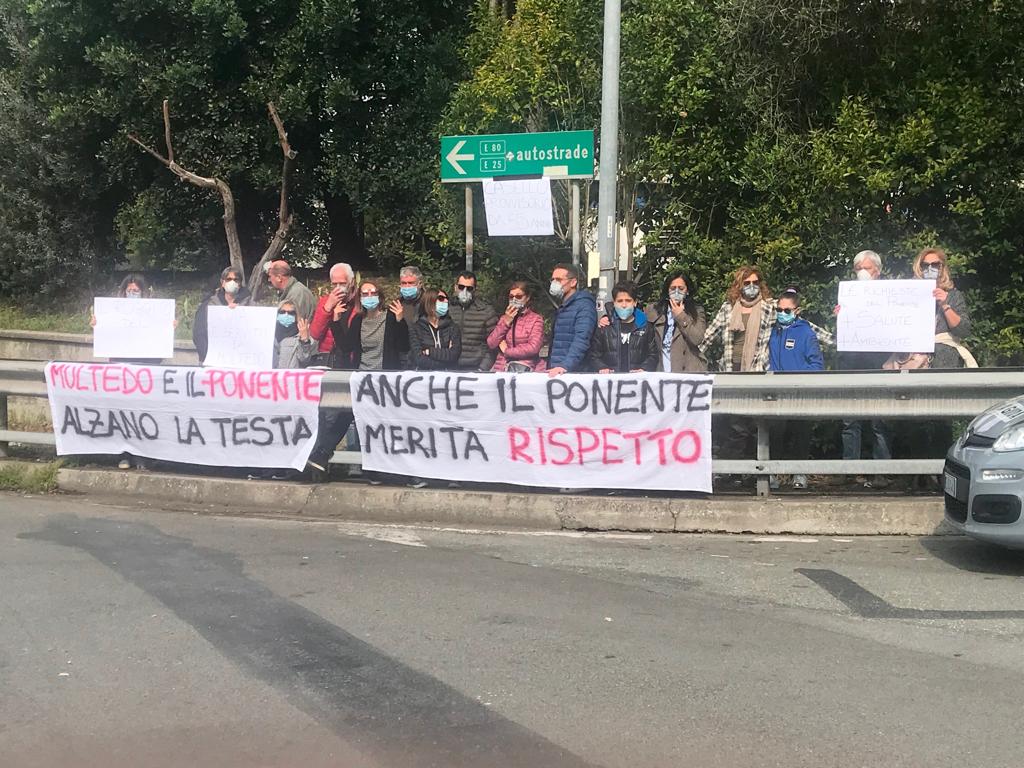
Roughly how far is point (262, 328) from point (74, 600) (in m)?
3.61

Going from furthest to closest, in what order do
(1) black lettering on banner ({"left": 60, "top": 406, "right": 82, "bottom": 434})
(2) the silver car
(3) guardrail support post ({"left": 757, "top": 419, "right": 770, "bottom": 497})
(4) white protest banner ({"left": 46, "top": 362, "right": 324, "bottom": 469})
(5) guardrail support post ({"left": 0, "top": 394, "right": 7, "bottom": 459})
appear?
(5) guardrail support post ({"left": 0, "top": 394, "right": 7, "bottom": 459}) → (1) black lettering on banner ({"left": 60, "top": 406, "right": 82, "bottom": 434}) → (4) white protest banner ({"left": 46, "top": 362, "right": 324, "bottom": 469}) → (3) guardrail support post ({"left": 757, "top": 419, "right": 770, "bottom": 497}) → (2) the silver car

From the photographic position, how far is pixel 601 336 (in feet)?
29.7

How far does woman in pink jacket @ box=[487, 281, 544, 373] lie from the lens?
9125 millimetres

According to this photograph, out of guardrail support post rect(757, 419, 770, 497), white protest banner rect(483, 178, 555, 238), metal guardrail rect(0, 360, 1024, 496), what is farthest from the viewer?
white protest banner rect(483, 178, 555, 238)

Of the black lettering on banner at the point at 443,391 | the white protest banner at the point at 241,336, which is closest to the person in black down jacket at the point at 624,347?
the black lettering on banner at the point at 443,391

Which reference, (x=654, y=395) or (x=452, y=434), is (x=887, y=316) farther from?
(x=452, y=434)

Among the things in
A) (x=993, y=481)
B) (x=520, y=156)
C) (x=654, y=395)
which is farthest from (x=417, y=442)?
(x=993, y=481)

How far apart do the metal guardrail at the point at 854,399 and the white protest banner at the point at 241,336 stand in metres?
3.76

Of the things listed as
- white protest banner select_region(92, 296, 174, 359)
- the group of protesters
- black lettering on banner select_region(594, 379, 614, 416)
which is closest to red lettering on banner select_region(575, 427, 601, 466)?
black lettering on banner select_region(594, 379, 614, 416)

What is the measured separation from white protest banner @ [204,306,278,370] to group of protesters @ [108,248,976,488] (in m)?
0.23

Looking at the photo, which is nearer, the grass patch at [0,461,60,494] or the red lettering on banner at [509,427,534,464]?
the red lettering on banner at [509,427,534,464]

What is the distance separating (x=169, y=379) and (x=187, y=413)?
0.33m

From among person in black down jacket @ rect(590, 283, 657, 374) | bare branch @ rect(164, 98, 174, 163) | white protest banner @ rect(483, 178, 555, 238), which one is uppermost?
bare branch @ rect(164, 98, 174, 163)

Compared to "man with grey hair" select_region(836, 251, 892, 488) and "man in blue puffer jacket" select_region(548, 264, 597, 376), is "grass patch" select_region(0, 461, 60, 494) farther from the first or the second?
"man with grey hair" select_region(836, 251, 892, 488)
